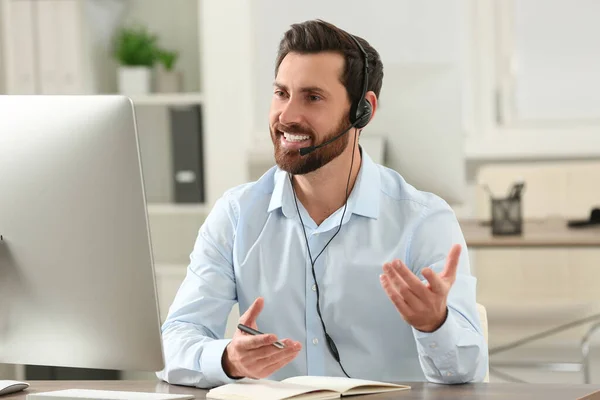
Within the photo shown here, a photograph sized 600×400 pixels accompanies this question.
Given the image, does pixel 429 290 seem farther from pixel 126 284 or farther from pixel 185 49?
pixel 185 49

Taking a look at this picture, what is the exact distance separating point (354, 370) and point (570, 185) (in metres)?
2.23

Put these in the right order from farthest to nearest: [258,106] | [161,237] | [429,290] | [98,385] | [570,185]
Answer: [161,237] → [258,106] → [570,185] → [98,385] → [429,290]

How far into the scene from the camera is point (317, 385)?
1390mm

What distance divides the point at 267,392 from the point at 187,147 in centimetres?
302

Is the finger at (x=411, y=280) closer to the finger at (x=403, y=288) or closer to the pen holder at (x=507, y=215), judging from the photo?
the finger at (x=403, y=288)

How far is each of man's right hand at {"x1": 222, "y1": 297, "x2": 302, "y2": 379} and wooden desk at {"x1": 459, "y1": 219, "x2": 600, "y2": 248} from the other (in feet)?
5.32

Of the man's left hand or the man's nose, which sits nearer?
the man's left hand

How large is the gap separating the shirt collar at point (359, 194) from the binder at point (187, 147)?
2452 mm

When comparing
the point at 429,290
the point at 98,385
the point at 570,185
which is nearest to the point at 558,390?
the point at 429,290

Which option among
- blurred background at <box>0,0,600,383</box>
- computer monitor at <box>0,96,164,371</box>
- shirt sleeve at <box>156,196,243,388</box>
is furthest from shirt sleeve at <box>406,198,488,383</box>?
blurred background at <box>0,0,600,383</box>

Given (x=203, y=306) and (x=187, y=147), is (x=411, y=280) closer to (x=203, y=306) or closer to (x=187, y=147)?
(x=203, y=306)

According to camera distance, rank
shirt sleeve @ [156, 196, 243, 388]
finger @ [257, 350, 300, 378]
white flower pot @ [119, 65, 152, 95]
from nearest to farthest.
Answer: finger @ [257, 350, 300, 378]
shirt sleeve @ [156, 196, 243, 388]
white flower pot @ [119, 65, 152, 95]

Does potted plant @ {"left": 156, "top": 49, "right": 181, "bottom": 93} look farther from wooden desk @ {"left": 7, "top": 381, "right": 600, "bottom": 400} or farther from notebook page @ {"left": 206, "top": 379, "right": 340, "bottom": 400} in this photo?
notebook page @ {"left": 206, "top": 379, "right": 340, "bottom": 400}

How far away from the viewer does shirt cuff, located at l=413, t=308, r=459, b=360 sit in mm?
1476
